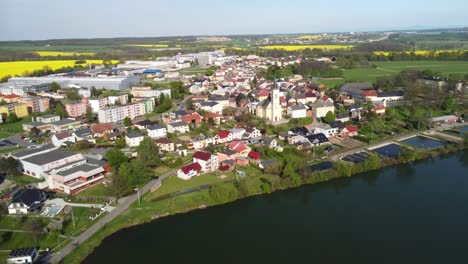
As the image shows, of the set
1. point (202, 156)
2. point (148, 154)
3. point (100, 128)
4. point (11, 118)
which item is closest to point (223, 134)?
point (202, 156)

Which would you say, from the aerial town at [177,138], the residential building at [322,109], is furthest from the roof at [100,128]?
the residential building at [322,109]

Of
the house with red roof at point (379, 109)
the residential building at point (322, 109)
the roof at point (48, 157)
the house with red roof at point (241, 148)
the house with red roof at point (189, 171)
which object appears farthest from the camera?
the house with red roof at point (379, 109)

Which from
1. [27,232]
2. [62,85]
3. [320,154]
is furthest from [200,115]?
[62,85]

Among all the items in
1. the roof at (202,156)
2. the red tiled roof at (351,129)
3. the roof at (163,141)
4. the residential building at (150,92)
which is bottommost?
the red tiled roof at (351,129)

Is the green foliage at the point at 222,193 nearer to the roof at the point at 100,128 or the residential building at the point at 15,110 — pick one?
the roof at the point at 100,128

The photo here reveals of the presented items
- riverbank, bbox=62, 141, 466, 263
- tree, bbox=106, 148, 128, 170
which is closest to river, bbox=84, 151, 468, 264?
riverbank, bbox=62, 141, 466, 263

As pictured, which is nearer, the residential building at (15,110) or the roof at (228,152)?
the roof at (228,152)
